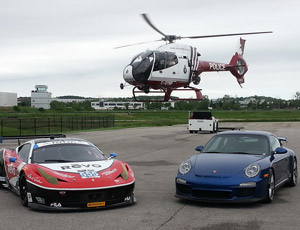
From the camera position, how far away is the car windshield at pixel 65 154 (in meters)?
9.24

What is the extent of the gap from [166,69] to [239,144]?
824 inches

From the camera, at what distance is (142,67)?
29.5m

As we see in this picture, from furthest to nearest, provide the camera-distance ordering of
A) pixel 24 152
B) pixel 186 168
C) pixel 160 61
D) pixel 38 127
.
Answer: pixel 38 127, pixel 160 61, pixel 24 152, pixel 186 168

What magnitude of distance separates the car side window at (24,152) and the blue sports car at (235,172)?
9.85ft

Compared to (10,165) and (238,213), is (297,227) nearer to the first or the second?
(238,213)

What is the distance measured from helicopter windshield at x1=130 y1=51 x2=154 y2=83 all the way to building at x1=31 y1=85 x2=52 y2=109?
163 meters

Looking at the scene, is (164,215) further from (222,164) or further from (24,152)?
(24,152)

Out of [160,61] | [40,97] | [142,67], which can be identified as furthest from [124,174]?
[40,97]

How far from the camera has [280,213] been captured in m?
8.07

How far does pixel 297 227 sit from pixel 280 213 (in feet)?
3.53

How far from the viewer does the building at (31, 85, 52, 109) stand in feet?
622

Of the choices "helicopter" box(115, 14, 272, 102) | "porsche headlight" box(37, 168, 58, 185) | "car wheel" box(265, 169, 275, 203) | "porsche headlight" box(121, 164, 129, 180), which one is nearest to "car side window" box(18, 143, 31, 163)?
"porsche headlight" box(37, 168, 58, 185)

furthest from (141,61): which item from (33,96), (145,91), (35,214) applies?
(33,96)

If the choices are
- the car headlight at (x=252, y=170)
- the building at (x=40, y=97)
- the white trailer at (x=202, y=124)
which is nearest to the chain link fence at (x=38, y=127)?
the white trailer at (x=202, y=124)
